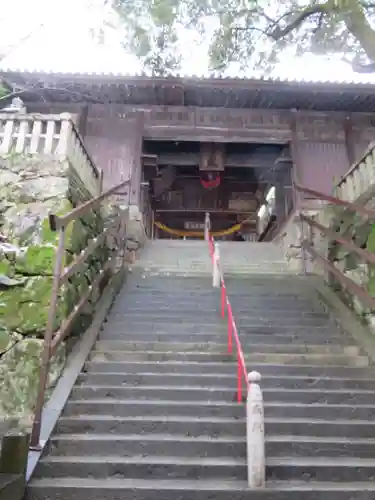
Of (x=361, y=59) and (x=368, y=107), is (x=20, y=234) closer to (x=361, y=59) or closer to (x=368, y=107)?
(x=361, y=59)

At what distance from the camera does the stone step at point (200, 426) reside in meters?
4.43

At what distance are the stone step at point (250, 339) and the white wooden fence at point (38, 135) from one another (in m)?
2.75

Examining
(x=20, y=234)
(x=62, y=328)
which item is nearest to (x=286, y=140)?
(x=20, y=234)

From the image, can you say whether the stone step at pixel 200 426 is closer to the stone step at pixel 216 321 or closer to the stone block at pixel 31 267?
the stone block at pixel 31 267

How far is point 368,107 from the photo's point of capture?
41.2ft

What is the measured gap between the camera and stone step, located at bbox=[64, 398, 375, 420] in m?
4.70

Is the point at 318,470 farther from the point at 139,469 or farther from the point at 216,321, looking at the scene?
the point at 216,321

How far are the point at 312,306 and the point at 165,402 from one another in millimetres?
3682

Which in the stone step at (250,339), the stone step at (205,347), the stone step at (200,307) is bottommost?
the stone step at (205,347)

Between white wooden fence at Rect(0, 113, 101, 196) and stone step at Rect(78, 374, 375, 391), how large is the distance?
3.24m

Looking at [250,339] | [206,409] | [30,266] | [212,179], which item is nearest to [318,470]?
[206,409]

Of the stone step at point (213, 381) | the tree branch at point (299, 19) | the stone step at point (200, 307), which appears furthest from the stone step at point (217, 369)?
the tree branch at point (299, 19)

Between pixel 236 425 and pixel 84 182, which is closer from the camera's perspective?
pixel 236 425

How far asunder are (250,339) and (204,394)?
1.56 m
